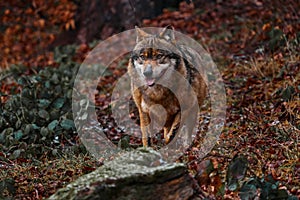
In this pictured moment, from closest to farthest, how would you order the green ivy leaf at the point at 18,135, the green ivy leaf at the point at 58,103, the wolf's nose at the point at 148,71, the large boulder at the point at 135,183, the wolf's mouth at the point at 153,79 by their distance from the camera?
the large boulder at the point at 135,183
the wolf's nose at the point at 148,71
the wolf's mouth at the point at 153,79
the green ivy leaf at the point at 18,135
the green ivy leaf at the point at 58,103

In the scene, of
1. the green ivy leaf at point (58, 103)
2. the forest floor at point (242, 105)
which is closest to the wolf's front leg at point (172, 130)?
the forest floor at point (242, 105)

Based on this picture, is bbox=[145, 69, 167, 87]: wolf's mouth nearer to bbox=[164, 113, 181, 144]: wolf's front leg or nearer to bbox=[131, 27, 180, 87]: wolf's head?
bbox=[131, 27, 180, 87]: wolf's head

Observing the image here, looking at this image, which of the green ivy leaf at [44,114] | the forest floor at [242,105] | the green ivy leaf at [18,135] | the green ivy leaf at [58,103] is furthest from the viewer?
the green ivy leaf at [58,103]

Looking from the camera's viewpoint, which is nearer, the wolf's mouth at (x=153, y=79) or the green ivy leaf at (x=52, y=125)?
the wolf's mouth at (x=153, y=79)

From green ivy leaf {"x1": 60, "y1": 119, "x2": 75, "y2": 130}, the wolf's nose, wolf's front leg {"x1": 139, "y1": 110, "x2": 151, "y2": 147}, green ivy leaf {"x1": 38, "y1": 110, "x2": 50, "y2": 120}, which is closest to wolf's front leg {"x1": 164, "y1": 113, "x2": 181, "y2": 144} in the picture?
wolf's front leg {"x1": 139, "y1": 110, "x2": 151, "y2": 147}

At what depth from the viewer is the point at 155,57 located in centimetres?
592

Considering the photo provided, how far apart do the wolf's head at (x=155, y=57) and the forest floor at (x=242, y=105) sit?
104 centimetres

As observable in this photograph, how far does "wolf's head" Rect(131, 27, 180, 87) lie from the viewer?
232 inches

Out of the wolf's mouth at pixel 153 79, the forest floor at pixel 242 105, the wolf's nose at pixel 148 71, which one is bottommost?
the forest floor at pixel 242 105

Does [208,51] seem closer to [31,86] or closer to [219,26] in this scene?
[219,26]

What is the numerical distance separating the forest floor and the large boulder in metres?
0.31

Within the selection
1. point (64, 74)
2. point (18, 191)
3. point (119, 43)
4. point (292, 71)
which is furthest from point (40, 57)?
point (18, 191)

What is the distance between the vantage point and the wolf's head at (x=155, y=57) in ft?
19.3

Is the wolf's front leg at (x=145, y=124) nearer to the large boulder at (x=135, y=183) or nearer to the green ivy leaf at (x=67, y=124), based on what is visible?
the green ivy leaf at (x=67, y=124)
